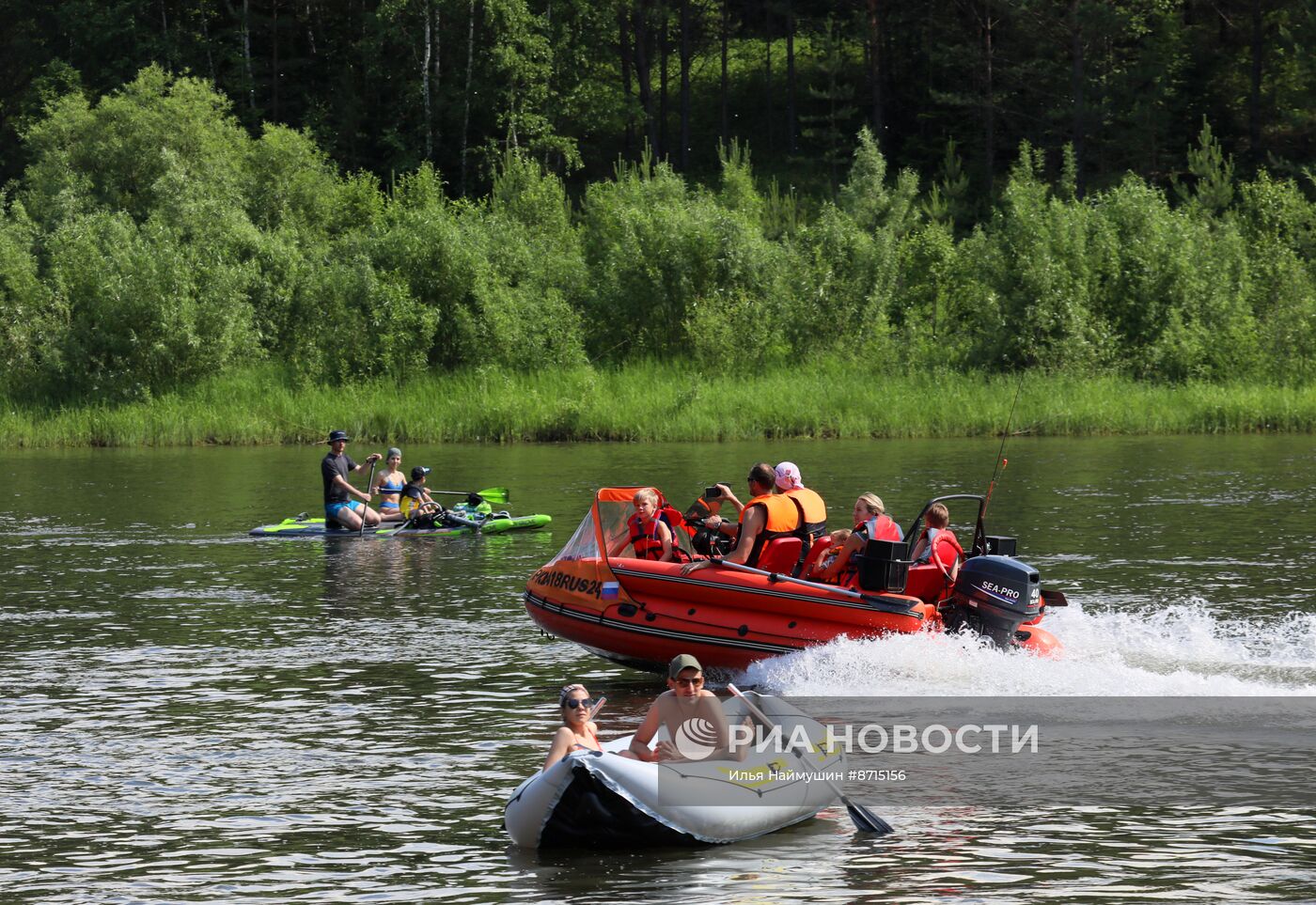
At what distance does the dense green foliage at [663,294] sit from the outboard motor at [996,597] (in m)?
31.2

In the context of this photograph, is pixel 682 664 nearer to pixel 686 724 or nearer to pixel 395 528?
pixel 686 724

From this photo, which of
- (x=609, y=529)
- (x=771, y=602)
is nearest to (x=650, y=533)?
(x=609, y=529)

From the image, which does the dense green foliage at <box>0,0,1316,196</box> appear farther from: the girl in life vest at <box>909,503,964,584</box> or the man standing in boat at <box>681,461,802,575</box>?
the man standing in boat at <box>681,461,802,575</box>

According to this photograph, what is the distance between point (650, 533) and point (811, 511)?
1476mm

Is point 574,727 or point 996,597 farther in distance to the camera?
point 996,597

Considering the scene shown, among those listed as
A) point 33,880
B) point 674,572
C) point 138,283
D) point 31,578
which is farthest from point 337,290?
point 33,880

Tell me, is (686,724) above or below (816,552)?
below

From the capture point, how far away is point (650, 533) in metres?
15.4

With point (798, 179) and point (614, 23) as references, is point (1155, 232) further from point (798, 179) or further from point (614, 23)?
point (614, 23)

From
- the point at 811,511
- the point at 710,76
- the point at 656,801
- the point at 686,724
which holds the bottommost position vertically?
the point at 656,801

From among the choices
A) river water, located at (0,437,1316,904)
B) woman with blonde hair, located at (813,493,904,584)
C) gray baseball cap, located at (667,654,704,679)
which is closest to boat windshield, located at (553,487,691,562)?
river water, located at (0,437,1316,904)

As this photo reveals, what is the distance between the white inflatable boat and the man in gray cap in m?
0.17

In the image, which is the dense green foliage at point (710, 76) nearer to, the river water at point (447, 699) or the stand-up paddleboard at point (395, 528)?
the river water at point (447, 699)

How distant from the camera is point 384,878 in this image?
380 inches
